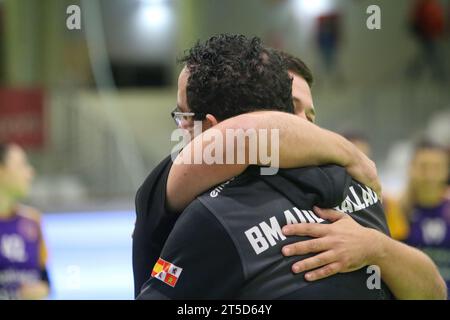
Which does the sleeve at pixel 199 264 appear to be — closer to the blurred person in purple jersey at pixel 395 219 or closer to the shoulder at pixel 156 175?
the shoulder at pixel 156 175

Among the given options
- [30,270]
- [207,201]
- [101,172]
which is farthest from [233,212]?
[101,172]

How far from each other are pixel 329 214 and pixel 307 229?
8 cm

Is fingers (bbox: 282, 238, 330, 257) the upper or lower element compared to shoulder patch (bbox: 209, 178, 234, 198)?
lower

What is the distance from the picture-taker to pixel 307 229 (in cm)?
131

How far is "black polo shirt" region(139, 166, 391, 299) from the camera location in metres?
1.24

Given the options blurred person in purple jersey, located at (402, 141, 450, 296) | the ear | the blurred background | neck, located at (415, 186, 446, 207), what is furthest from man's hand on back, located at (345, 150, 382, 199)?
the blurred background

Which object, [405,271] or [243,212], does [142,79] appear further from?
[243,212]

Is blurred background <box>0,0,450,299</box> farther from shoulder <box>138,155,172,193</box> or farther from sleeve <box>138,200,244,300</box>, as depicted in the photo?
sleeve <box>138,200,244,300</box>

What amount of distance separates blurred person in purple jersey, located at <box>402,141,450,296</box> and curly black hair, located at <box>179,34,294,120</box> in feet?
9.62

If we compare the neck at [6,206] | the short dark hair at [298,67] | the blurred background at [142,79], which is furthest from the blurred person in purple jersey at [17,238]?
the blurred background at [142,79]

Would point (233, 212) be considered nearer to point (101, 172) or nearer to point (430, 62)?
point (101, 172)

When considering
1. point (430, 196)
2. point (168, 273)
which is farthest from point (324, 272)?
point (430, 196)

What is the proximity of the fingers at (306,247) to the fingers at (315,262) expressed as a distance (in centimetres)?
1

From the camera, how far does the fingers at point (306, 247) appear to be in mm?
1282
